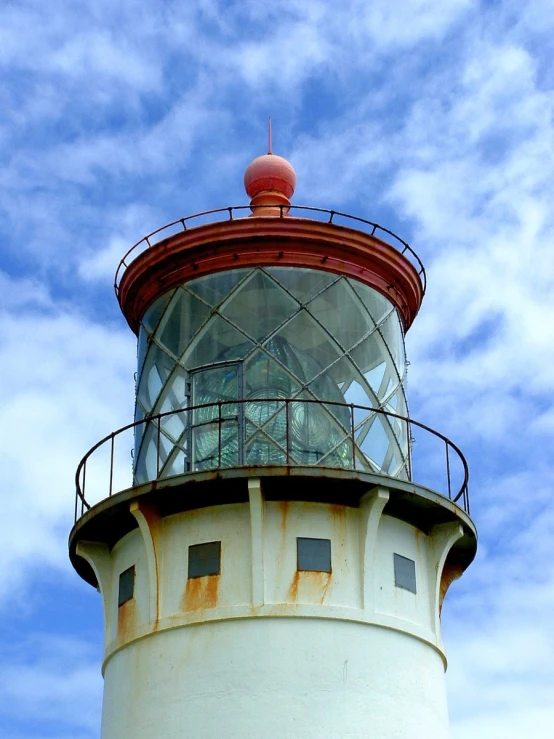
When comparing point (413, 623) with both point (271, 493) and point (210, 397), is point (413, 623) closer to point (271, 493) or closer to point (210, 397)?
point (271, 493)

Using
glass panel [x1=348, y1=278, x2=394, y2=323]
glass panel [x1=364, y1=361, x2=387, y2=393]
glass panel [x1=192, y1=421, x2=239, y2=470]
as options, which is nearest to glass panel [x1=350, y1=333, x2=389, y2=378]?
glass panel [x1=364, y1=361, x2=387, y2=393]

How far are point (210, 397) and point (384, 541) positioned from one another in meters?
2.25

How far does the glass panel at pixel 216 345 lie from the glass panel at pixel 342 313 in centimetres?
85

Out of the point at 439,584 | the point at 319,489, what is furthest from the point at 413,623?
the point at 319,489

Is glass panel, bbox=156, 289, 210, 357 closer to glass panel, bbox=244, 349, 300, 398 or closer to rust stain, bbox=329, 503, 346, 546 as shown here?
glass panel, bbox=244, 349, 300, 398

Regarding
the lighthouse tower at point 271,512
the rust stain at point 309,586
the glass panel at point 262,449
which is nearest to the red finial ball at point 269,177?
the lighthouse tower at point 271,512

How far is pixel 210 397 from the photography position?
544 inches

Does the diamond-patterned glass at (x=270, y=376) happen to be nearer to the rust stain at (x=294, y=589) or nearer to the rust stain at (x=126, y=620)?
the rust stain at (x=294, y=589)

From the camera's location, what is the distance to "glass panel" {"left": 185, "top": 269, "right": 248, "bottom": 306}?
14267 millimetres

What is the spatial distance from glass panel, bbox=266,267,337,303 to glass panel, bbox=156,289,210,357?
32.9 inches

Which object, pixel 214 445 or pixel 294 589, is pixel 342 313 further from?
pixel 294 589

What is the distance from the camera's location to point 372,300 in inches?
581

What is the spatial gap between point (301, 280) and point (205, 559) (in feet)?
10.3

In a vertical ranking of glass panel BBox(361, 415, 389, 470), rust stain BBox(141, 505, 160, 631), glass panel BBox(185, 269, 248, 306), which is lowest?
rust stain BBox(141, 505, 160, 631)
